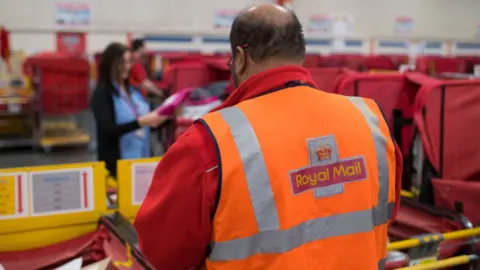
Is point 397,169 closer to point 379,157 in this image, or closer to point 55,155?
point 379,157

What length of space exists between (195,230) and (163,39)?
9.47 m

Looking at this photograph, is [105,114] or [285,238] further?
[105,114]

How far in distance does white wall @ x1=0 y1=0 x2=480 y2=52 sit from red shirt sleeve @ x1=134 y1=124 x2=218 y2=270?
7.13 meters

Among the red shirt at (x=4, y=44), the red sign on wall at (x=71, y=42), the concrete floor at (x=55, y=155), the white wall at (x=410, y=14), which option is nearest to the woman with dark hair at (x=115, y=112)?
the concrete floor at (x=55, y=155)

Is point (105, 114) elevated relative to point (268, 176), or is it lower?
lower

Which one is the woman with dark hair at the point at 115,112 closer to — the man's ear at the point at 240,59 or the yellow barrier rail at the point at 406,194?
the yellow barrier rail at the point at 406,194

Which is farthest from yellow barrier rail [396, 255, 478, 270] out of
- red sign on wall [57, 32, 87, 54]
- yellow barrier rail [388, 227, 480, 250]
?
red sign on wall [57, 32, 87, 54]

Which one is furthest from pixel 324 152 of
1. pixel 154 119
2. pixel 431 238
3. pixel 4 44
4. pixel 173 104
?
pixel 4 44

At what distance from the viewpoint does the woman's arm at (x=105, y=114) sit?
3.40m

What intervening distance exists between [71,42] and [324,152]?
870cm

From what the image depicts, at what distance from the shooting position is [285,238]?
1.26 meters

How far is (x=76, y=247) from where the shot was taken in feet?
6.93

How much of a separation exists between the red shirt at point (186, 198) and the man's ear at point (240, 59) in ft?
0.18

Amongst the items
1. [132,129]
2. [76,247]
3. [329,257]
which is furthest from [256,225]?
[132,129]
